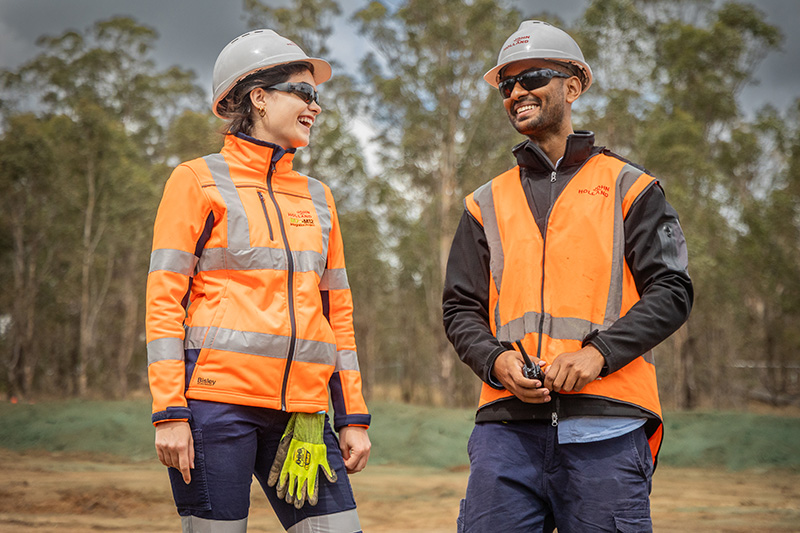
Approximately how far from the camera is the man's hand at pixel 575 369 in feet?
6.90

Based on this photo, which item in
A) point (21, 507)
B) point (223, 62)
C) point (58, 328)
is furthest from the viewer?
point (58, 328)

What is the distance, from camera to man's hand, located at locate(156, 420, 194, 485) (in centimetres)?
217

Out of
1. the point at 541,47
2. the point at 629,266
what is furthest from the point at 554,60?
the point at 629,266

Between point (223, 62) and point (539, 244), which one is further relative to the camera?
point (223, 62)

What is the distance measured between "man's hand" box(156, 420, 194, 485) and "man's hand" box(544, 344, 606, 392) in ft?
3.35

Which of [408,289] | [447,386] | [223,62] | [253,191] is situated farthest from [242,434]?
[408,289]

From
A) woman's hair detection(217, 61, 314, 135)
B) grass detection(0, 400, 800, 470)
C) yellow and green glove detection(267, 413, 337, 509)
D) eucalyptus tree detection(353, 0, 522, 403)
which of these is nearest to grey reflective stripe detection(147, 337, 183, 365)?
yellow and green glove detection(267, 413, 337, 509)

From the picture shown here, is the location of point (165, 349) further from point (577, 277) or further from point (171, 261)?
point (577, 277)

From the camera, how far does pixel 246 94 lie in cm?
264

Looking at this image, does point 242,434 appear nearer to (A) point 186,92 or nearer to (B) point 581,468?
(B) point 581,468

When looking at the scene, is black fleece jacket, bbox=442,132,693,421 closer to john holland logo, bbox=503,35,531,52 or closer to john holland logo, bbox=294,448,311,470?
john holland logo, bbox=503,35,531,52

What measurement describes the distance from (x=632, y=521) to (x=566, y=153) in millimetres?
1100

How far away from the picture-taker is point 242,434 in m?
2.26

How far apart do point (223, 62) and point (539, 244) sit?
1220 millimetres
